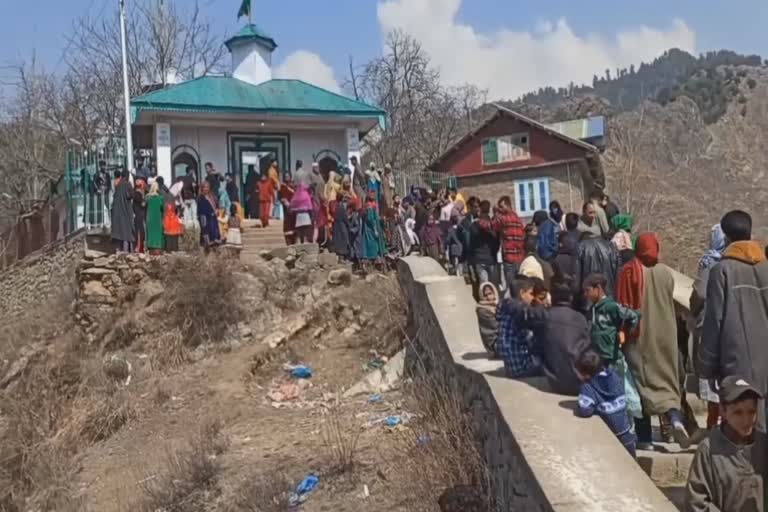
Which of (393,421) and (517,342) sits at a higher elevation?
(517,342)

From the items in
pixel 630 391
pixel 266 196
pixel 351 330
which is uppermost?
pixel 266 196

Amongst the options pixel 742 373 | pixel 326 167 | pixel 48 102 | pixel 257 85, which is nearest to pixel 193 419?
pixel 742 373

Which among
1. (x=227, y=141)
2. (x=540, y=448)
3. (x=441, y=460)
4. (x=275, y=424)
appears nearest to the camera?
(x=540, y=448)

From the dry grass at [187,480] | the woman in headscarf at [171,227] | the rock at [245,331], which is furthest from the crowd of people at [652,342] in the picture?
the woman in headscarf at [171,227]

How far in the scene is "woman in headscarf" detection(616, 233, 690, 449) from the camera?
243 inches

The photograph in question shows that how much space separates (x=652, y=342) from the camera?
6246 millimetres

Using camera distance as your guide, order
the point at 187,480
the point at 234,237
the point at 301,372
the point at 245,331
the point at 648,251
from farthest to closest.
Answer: the point at 234,237 → the point at 245,331 → the point at 301,372 → the point at 187,480 → the point at 648,251

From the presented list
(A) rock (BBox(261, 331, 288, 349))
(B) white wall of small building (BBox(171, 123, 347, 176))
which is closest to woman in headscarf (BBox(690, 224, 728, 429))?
(A) rock (BBox(261, 331, 288, 349))

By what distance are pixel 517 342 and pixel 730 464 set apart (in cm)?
256

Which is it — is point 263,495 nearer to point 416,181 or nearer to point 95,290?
point 95,290

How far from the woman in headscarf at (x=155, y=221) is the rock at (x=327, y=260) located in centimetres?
293

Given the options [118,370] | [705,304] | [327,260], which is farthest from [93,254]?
[705,304]

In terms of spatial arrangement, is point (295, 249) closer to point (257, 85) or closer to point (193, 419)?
point (193, 419)

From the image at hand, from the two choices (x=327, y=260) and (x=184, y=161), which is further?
(x=184, y=161)
